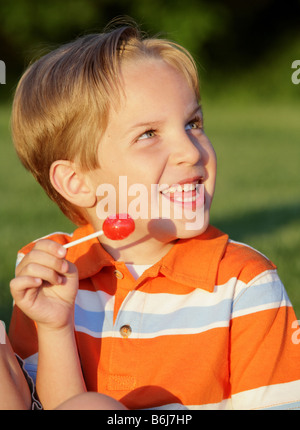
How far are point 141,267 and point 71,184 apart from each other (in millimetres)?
310

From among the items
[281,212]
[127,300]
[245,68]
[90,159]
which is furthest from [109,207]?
[245,68]

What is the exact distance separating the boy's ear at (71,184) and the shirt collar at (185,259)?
0.12 metres

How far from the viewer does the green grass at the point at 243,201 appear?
11.8ft

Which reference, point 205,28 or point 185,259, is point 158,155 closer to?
point 185,259

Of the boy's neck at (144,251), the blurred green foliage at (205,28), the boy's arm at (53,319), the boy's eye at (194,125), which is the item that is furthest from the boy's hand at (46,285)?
the blurred green foliage at (205,28)

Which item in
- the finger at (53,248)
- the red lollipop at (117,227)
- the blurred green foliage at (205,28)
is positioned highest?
the blurred green foliage at (205,28)

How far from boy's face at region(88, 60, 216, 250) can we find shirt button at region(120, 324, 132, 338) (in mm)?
262

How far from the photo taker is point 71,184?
1998mm

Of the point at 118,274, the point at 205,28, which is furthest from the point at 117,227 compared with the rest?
the point at 205,28

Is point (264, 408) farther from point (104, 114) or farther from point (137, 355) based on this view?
point (104, 114)

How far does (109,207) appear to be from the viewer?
195cm

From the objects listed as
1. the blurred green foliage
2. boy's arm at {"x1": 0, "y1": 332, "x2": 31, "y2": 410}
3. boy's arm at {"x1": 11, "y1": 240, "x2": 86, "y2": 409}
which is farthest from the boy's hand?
the blurred green foliage

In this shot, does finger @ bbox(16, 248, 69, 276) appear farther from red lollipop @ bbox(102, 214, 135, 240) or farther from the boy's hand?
red lollipop @ bbox(102, 214, 135, 240)

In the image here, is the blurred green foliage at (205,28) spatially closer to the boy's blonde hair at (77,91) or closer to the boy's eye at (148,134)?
the boy's blonde hair at (77,91)
